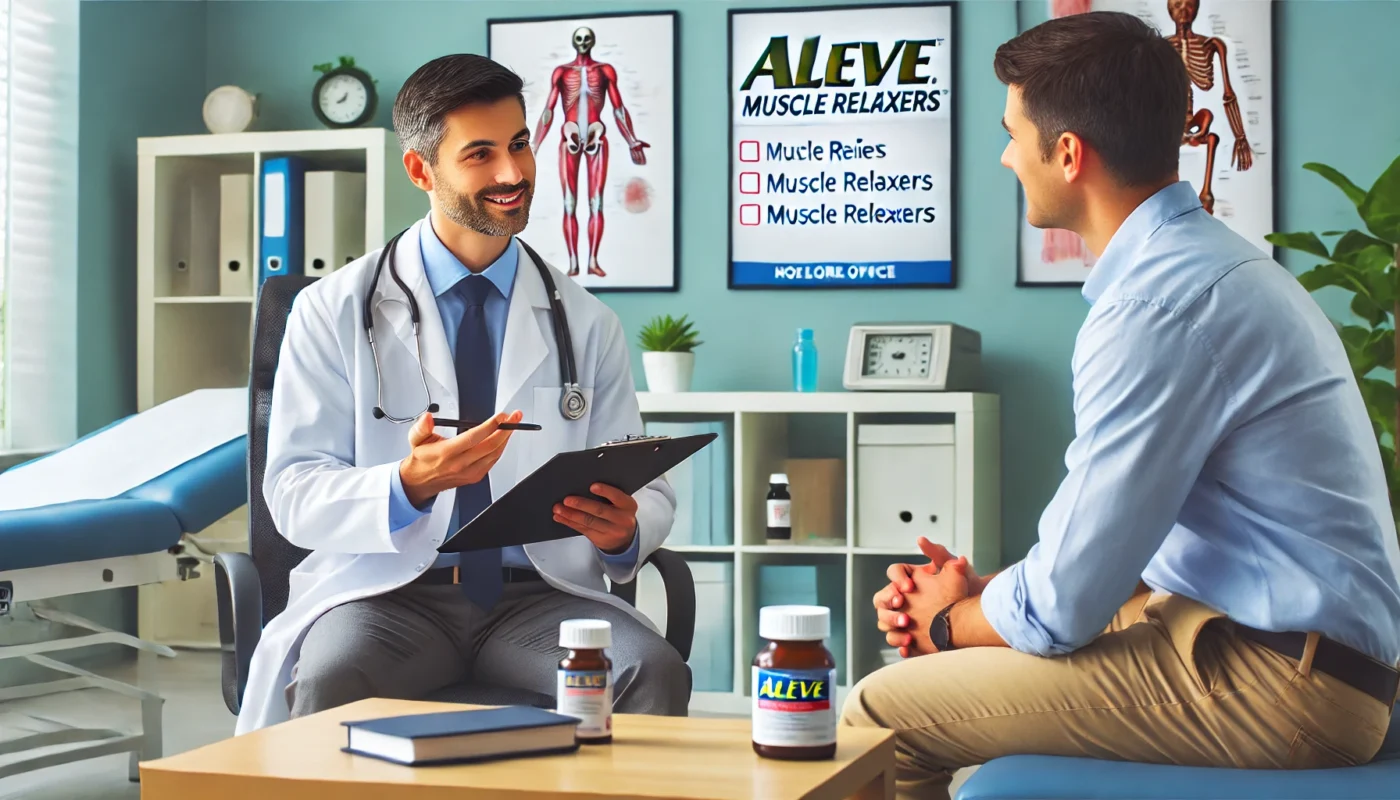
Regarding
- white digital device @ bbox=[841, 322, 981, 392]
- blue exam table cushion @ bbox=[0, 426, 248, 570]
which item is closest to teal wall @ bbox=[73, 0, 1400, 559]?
white digital device @ bbox=[841, 322, 981, 392]

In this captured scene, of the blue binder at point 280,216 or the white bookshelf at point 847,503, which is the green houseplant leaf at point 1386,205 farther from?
the blue binder at point 280,216

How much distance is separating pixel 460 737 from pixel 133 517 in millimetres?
1515

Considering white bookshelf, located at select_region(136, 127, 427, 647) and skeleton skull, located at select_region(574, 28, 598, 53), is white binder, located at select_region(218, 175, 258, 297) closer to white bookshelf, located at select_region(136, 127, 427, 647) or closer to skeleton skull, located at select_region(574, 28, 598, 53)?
white bookshelf, located at select_region(136, 127, 427, 647)

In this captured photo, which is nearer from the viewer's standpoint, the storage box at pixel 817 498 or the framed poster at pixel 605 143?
the storage box at pixel 817 498

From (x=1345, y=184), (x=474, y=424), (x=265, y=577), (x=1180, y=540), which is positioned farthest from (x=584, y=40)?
(x=1180, y=540)

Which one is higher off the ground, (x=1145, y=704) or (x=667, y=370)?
(x=667, y=370)

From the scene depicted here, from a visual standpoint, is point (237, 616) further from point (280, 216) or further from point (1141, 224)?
point (280, 216)

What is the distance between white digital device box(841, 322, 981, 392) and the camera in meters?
3.74

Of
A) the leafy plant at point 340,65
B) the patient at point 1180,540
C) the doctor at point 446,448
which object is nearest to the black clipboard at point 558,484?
the doctor at point 446,448

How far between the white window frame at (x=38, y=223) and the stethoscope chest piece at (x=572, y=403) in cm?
259

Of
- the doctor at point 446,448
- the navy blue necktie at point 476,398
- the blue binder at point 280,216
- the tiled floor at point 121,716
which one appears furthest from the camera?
the blue binder at point 280,216

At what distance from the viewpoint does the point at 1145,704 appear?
1496mm

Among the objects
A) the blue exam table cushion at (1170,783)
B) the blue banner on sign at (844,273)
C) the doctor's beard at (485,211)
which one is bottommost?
the blue exam table cushion at (1170,783)

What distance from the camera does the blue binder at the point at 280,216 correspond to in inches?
169
